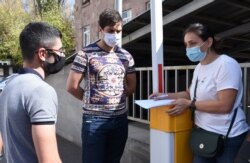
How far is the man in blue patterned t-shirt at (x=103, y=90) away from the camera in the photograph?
328 cm

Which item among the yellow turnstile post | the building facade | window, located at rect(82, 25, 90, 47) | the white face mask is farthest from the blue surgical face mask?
window, located at rect(82, 25, 90, 47)

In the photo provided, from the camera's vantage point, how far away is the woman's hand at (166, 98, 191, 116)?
9.27 feet

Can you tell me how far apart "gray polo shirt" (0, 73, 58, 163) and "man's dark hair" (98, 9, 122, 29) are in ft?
4.79

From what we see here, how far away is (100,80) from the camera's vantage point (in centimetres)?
328

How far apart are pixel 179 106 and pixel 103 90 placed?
77 cm

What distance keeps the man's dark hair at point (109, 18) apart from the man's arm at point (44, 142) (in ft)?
5.45

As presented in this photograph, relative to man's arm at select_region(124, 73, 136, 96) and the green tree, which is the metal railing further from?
the green tree

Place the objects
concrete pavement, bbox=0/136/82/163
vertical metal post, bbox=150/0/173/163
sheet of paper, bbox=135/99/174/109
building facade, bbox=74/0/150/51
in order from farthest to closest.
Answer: building facade, bbox=74/0/150/51
concrete pavement, bbox=0/136/82/163
vertical metal post, bbox=150/0/173/163
sheet of paper, bbox=135/99/174/109

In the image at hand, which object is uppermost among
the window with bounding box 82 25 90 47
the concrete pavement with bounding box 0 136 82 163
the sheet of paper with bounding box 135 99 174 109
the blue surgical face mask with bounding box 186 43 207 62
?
the window with bounding box 82 25 90 47

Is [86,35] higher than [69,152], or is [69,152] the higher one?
[86,35]

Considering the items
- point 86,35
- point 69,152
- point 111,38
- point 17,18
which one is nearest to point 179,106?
point 111,38

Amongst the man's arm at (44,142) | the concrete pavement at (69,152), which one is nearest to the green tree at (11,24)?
the concrete pavement at (69,152)

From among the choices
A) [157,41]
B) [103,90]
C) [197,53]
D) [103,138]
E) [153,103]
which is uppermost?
[157,41]

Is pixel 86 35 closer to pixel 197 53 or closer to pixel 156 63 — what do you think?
pixel 156 63
